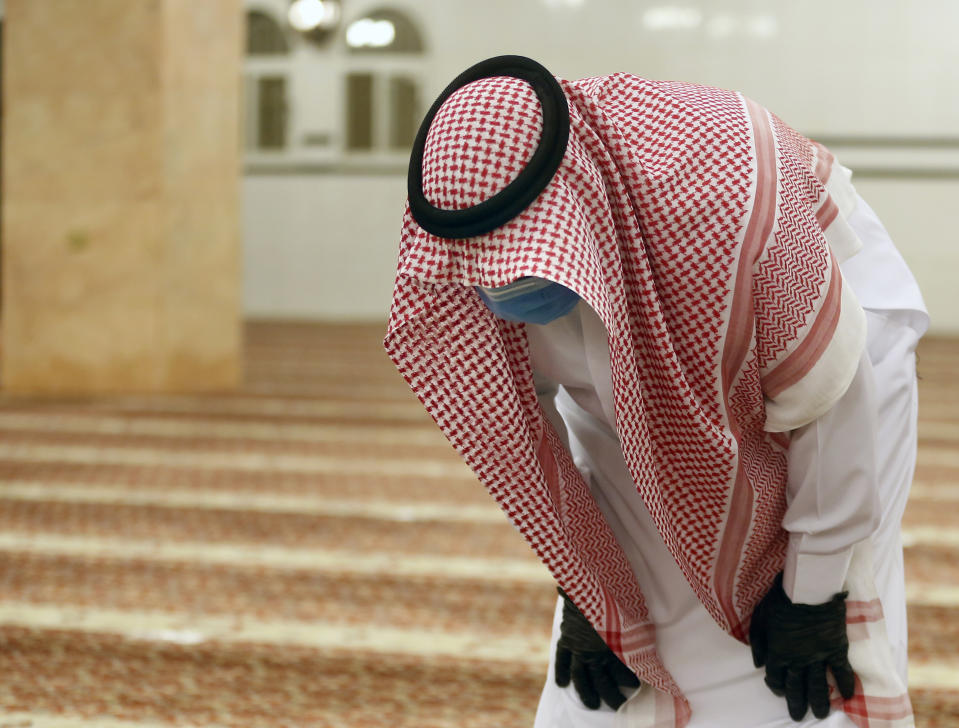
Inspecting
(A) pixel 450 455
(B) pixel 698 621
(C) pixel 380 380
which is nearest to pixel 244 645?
(B) pixel 698 621

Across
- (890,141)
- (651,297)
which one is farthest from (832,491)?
(890,141)

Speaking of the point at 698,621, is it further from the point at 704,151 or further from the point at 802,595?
the point at 704,151

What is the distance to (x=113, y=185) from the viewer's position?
541 cm

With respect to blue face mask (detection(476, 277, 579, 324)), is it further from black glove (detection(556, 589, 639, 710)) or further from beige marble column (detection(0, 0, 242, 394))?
beige marble column (detection(0, 0, 242, 394))

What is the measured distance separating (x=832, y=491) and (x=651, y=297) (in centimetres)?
27

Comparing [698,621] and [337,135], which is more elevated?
[698,621]

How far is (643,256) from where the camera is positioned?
0.97 metres

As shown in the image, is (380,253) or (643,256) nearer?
(643,256)

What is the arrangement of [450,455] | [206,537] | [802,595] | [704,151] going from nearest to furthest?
[704,151], [802,595], [206,537], [450,455]

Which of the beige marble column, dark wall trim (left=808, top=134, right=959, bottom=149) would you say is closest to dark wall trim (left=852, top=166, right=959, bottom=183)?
dark wall trim (left=808, top=134, right=959, bottom=149)

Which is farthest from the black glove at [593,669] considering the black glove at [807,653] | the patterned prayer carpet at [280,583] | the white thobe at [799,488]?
the patterned prayer carpet at [280,583]

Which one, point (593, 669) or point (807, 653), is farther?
point (593, 669)

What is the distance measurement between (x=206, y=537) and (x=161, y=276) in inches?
106

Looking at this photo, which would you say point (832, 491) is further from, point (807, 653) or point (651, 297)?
point (651, 297)
